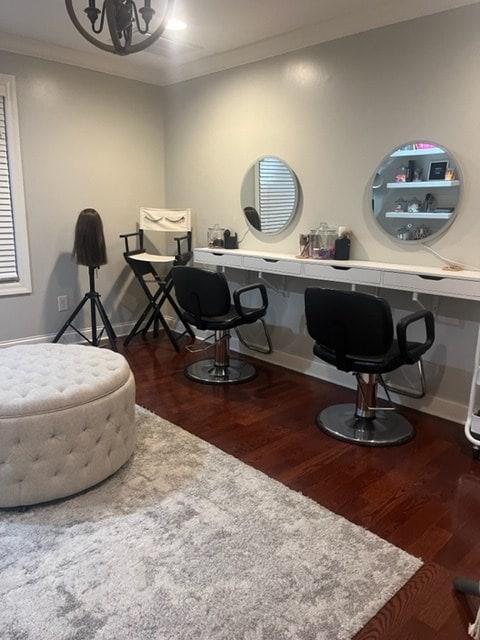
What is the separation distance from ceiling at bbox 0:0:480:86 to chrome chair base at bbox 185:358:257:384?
2.35 m

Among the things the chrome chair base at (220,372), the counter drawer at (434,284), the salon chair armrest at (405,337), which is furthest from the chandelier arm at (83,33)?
the chrome chair base at (220,372)

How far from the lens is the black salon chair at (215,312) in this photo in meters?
3.16

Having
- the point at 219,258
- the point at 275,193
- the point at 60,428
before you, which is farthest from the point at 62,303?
the point at 60,428

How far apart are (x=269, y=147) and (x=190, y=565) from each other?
118 inches

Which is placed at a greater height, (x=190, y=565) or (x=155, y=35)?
(x=155, y=35)

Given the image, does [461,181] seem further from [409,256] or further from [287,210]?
[287,210]

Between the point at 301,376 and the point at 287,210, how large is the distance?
127 centimetres

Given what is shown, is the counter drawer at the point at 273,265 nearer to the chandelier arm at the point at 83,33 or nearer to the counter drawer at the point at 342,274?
the counter drawer at the point at 342,274

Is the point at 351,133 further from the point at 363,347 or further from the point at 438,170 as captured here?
the point at 363,347

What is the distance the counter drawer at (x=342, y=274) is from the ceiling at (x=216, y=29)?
1.48 m

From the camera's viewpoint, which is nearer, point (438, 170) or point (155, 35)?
point (155, 35)

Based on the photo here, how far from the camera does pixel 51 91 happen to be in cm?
381

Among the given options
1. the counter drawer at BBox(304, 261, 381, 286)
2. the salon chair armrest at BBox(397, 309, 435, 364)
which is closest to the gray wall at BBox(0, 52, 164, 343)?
the counter drawer at BBox(304, 261, 381, 286)

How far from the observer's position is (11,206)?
3.77m
